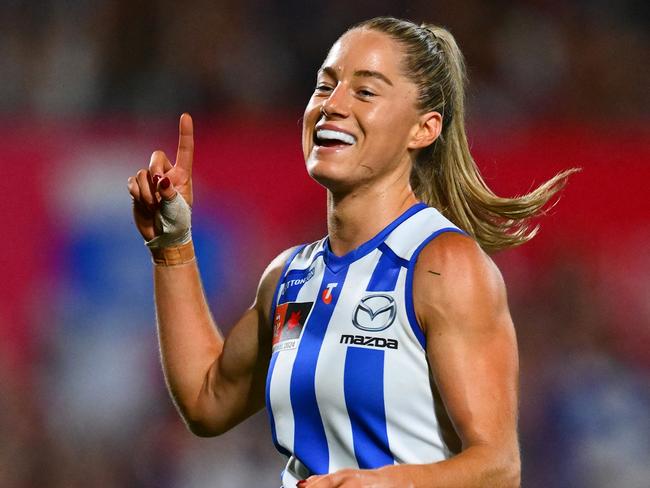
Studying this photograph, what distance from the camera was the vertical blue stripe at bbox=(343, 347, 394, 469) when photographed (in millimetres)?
2490

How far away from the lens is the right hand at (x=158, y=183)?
113 inches

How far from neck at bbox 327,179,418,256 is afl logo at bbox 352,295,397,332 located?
215mm

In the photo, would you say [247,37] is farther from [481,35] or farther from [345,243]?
[345,243]

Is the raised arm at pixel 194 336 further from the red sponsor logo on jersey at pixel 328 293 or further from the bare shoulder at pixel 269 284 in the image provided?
the red sponsor logo on jersey at pixel 328 293

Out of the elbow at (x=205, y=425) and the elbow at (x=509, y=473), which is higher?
the elbow at (x=509, y=473)

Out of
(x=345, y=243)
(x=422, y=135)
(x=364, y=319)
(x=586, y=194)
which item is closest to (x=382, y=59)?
(x=422, y=135)

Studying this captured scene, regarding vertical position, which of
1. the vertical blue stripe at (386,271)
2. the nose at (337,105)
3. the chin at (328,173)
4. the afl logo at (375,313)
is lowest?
the afl logo at (375,313)

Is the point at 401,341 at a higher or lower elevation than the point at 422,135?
lower

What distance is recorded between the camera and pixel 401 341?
250 cm

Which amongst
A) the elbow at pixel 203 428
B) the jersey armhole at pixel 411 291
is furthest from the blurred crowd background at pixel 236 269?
the jersey armhole at pixel 411 291

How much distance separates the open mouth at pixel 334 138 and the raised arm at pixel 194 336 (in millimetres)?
402

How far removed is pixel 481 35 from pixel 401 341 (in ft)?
13.4

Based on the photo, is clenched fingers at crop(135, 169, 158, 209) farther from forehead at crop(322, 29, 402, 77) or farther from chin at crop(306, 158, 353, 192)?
forehead at crop(322, 29, 402, 77)

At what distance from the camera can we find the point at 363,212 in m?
2.76
